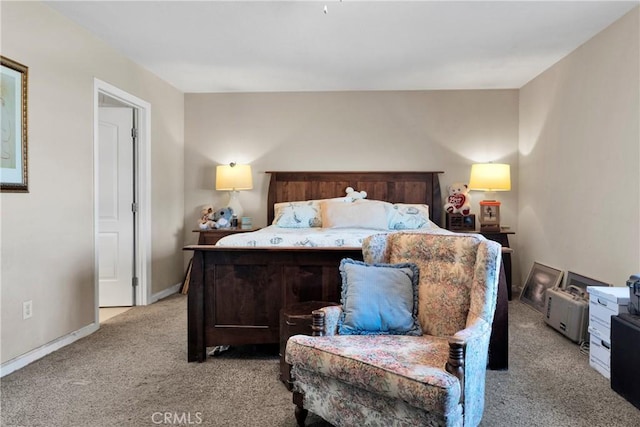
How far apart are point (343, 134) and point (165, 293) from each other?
2840 millimetres

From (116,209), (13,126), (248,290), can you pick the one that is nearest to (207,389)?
(248,290)

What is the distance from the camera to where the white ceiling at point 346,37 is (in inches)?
111

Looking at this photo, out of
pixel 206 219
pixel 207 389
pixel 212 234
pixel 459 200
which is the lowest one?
pixel 207 389

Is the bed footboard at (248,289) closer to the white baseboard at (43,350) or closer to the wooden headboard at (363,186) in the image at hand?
the white baseboard at (43,350)

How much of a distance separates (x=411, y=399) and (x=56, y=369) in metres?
2.35

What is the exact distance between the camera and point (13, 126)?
8.38ft

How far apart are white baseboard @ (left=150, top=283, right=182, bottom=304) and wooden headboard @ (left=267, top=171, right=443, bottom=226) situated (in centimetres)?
137

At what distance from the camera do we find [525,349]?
2914 millimetres

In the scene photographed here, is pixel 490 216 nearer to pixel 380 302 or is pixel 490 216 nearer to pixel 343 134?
pixel 343 134

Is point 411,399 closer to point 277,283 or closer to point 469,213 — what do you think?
point 277,283

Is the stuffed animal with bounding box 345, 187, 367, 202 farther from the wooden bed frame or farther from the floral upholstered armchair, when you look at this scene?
the floral upholstered armchair

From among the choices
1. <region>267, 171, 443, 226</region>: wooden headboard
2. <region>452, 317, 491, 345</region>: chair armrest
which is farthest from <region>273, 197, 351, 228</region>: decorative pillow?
<region>452, 317, 491, 345</region>: chair armrest

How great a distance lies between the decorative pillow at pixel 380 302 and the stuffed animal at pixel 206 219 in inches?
113

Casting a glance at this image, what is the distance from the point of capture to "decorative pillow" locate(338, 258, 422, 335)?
2018 millimetres
